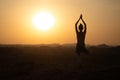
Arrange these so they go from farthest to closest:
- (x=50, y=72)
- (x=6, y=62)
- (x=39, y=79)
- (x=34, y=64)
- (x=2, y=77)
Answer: (x=6, y=62) < (x=34, y=64) < (x=2, y=77) < (x=50, y=72) < (x=39, y=79)

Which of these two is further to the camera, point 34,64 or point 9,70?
point 34,64

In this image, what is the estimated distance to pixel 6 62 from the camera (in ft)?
90.1

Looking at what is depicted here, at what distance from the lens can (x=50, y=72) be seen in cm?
2017

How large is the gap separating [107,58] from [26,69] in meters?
9.05

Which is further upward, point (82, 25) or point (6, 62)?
point (82, 25)

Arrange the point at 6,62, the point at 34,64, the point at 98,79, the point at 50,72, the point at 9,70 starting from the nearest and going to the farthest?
the point at 98,79 → the point at 50,72 → the point at 9,70 → the point at 34,64 → the point at 6,62

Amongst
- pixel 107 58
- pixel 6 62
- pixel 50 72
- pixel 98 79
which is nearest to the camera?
pixel 98 79

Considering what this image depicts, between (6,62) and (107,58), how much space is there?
953 centimetres

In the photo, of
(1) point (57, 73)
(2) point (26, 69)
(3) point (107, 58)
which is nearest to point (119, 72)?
(1) point (57, 73)

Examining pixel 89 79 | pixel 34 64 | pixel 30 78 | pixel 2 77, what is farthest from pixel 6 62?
pixel 89 79

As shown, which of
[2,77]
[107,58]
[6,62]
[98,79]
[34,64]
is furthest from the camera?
[107,58]

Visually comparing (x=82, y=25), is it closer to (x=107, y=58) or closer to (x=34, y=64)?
(x=34, y=64)

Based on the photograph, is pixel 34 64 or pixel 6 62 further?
pixel 6 62

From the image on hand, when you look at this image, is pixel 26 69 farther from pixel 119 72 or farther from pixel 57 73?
pixel 119 72
